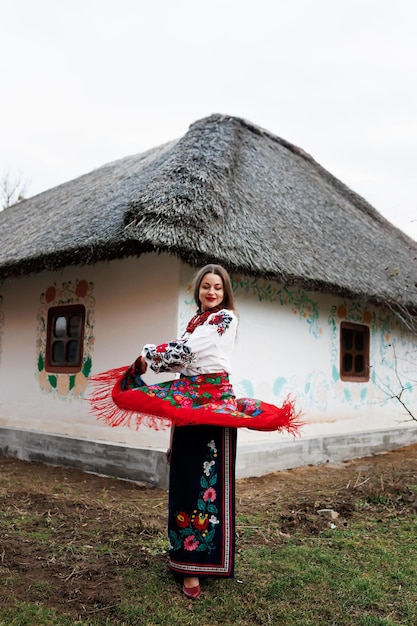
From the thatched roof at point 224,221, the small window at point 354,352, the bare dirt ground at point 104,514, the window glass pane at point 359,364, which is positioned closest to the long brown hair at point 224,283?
the bare dirt ground at point 104,514

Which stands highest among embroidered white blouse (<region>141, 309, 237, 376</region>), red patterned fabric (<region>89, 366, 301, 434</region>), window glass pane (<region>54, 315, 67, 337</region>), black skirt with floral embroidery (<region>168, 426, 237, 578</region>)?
window glass pane (<region>54, 315, 67, 337</region>)

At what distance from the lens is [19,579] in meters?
2.76

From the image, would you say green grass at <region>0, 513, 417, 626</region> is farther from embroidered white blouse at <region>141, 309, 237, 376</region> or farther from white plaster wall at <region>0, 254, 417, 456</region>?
white plaster wall at <region>0, 254, 417, 456</region>

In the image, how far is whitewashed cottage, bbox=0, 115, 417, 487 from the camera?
5.18 meters

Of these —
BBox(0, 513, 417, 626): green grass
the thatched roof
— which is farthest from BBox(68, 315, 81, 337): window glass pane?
BBox(0, 513, 417, 626): green grass

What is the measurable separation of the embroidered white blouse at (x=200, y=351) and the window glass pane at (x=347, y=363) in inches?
186

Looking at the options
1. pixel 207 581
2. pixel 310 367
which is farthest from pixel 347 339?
pixel 207 581

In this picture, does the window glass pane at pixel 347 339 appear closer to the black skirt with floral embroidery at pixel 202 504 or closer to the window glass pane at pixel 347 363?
the window glass pane at pixel 347 363

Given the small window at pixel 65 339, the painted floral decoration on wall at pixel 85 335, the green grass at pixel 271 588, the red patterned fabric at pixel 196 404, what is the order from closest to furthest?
the green grass at pixel 271 588 → the red patterned fabric at pixel 196 404 → the painted floral decoration on wall at pixel 85 335 → the small window at pixel 65 339

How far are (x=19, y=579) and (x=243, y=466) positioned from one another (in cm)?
295

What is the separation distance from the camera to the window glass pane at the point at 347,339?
23.4 ft

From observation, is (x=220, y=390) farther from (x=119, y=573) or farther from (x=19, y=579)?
(x=19, y=579)

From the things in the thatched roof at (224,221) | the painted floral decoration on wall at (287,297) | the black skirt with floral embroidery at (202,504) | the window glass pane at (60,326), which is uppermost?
the thatched roof at (224,221)

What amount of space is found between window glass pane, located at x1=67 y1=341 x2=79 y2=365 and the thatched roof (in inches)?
36.1
